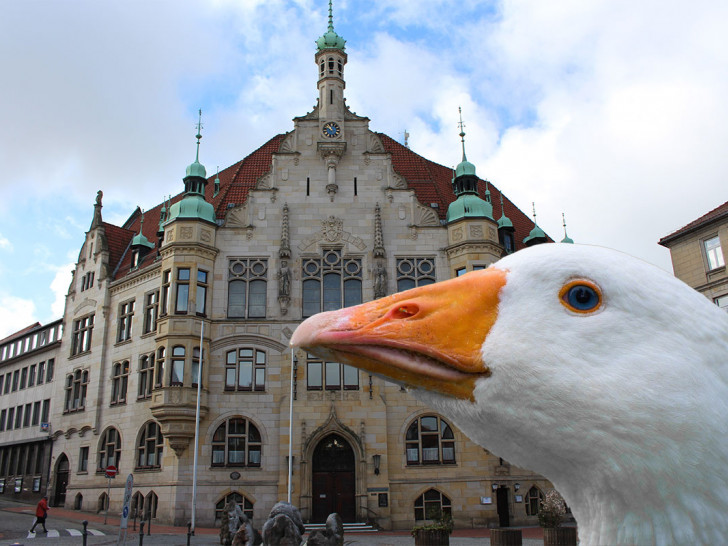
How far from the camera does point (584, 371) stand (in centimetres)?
159

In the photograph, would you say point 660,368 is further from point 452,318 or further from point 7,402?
point 7,402

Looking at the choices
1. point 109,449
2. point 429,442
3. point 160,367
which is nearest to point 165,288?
point 160,367

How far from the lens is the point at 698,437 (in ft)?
4.76

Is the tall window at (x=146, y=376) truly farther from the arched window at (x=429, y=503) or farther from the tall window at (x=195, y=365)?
the arched window at (x=429, y=503)

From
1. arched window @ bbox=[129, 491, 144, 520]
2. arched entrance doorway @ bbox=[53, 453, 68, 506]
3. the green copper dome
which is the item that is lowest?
arched window @ bbox=[129, 491, 144, 520]

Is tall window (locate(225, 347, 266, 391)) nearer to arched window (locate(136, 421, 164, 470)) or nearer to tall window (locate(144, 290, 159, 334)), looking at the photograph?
arched window (locate(136, 421, 164, 470))

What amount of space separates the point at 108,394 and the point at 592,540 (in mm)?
26657

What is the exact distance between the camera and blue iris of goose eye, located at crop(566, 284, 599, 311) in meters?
1.67

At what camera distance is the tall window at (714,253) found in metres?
22.1

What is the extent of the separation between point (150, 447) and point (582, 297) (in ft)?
77.4

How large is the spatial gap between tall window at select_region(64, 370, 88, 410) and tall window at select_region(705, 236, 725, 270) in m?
25.8

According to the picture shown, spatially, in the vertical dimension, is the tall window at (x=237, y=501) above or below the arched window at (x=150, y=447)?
below

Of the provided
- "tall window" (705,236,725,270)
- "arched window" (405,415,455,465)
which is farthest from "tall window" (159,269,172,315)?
"tall window" (705,236,725,270)

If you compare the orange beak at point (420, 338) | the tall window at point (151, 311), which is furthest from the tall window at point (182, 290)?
the orange beak at point (420, 338)
